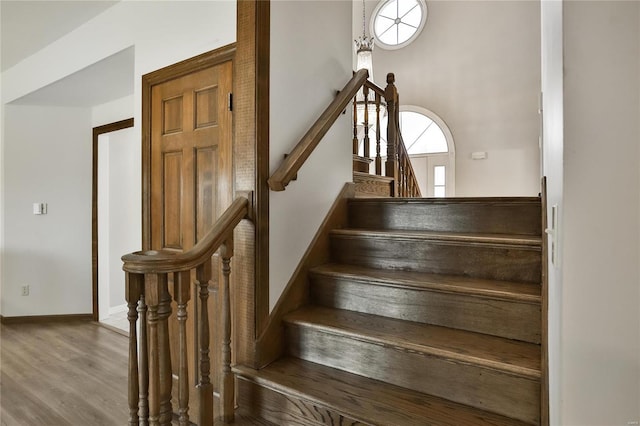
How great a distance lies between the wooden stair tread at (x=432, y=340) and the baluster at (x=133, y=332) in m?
0.71

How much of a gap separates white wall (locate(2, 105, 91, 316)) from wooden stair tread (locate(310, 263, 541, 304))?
355 centimetres

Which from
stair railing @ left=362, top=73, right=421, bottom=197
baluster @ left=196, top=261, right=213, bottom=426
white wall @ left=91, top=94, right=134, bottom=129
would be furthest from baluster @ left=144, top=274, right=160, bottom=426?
white wall @ left=91, top=94, right=134, bottom=129

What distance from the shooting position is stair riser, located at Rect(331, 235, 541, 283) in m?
1.75

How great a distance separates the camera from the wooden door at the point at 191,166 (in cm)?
204

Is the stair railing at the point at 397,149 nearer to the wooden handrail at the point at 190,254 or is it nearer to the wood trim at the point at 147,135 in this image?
the wood trim at the point at 147,135

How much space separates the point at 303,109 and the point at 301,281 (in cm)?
93

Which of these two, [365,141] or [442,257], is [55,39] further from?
[442,257]

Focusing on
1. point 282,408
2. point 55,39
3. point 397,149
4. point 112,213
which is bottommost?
point 282,408

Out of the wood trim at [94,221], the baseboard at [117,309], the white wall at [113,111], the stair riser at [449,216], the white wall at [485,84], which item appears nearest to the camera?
the stair riser at [449,216]

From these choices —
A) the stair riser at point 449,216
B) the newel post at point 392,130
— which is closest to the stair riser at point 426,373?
the stair riser at point 449,216

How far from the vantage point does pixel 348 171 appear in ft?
8.57

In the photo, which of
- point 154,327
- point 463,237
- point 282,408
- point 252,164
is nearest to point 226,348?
point 282,408

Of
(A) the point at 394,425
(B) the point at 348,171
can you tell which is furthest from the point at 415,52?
(A) the point at 394,425

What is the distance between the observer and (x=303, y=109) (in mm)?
2088
